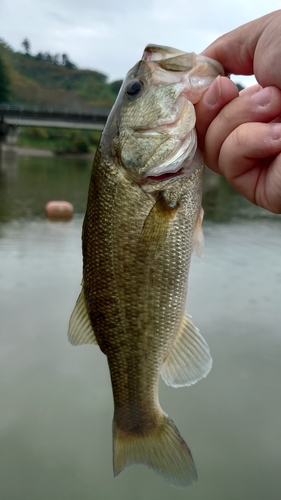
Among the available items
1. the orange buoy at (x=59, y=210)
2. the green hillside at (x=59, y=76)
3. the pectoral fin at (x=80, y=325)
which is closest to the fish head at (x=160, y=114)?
the pectoral fin at (x=80, y=325)

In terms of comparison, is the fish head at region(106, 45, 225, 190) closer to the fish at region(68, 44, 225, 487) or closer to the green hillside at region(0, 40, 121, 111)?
the fish at region(68, 44, 225, 487)

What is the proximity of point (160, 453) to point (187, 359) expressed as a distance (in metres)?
0.43

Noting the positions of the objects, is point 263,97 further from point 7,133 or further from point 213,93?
point 7,133

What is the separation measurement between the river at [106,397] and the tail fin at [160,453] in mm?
1401

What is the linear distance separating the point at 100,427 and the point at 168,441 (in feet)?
6.08

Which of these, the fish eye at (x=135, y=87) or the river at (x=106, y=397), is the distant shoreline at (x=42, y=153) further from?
the fish eye at (x=135, y=87)

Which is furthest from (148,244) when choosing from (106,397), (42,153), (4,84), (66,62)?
(66,62)

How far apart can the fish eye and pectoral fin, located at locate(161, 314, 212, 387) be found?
0.99m

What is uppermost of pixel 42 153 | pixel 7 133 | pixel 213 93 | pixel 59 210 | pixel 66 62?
pixel 66 62

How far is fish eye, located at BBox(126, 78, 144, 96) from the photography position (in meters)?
1.70

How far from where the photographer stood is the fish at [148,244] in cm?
165

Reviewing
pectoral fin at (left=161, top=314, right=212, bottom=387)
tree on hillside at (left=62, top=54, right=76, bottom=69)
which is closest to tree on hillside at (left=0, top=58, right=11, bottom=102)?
tree on hillside at (left=62, top=54, right=76, bottom=69)

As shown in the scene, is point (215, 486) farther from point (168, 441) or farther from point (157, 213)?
point (157, 213)

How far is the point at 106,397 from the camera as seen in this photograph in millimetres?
3848
